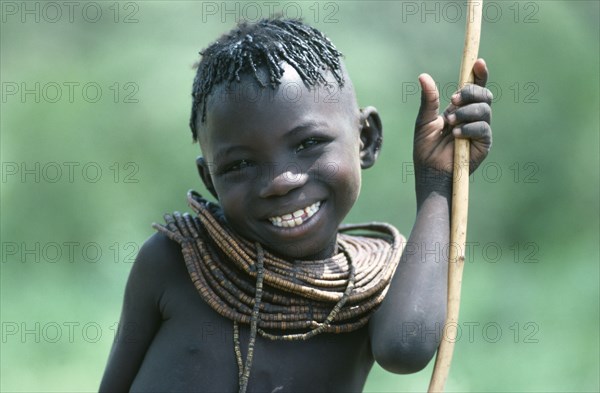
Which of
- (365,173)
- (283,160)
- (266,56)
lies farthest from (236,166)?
(365,173)

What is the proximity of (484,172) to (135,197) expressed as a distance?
1565 mm

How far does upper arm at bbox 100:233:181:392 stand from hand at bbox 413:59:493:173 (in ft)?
1.98

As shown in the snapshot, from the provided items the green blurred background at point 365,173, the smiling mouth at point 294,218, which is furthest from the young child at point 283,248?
the green blurred background at point 365,173

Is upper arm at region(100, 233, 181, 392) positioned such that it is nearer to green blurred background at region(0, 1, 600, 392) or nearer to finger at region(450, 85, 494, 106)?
finger at region(450, 85, 494, 106)

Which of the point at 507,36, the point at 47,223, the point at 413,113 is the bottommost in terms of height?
the point at 47,223

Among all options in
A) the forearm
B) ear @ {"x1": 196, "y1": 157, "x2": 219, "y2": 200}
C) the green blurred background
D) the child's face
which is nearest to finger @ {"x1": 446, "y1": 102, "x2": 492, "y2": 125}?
the forearm

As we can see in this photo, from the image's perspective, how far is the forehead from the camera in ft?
6.96

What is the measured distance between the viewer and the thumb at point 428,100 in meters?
2.16

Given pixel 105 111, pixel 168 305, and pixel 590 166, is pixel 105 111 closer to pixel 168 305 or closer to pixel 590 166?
pixel 590 166

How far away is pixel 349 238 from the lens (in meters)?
2.50

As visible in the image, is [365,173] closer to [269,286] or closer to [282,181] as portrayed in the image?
[269,286]

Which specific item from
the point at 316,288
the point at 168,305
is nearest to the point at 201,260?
the point at 168,305

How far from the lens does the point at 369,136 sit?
2393 mm

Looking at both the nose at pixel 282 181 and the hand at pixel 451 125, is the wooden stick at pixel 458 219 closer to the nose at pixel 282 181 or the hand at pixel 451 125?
the hand at pixel 451 125
